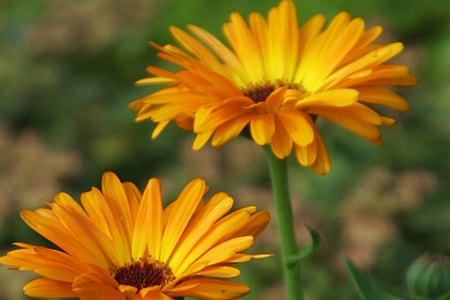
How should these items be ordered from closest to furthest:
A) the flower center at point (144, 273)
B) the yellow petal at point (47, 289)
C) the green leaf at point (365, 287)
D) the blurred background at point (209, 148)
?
the yellow petal at point (47, 289)
the flower center at point (144, 273)
the green leaf at point (365, 287)
the blurred background at point (209, 148)

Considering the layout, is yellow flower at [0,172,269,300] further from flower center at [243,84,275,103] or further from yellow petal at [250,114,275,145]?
flower center at [243,84,275,103]

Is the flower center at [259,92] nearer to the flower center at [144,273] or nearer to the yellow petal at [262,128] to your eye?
the yellow petal at [262,128]

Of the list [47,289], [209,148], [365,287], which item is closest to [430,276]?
[365,287]

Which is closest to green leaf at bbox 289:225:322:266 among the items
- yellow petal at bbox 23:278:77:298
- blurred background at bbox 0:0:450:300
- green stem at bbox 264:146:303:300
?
green stem at bbox 264:146:303:300

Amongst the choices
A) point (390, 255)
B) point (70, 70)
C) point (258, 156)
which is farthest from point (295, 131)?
point (70, 70)

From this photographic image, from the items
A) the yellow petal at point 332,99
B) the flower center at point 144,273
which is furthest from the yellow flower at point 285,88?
the flower center at point 144,273
